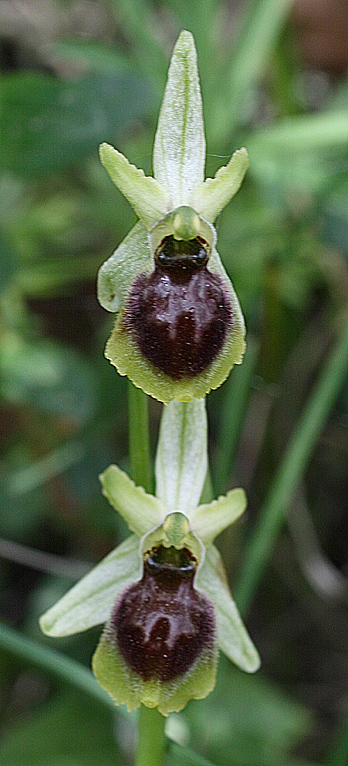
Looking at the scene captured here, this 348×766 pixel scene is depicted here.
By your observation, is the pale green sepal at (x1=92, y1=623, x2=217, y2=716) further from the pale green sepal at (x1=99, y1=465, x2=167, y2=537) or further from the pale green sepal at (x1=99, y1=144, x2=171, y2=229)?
the pale green sepal at (x1=99, y1=144, x2=171, y2=229)

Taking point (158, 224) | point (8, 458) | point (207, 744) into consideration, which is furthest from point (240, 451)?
point (158, 224)

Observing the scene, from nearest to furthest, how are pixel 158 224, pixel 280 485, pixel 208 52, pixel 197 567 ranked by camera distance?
pixel 158 224 < pixel 197 567 < pixel 280 485 < pixel 208 52

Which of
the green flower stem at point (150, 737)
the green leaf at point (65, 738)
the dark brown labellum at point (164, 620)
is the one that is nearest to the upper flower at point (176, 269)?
the dark brown labellum at point (164, 620)

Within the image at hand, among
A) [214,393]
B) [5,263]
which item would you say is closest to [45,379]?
[5,263]

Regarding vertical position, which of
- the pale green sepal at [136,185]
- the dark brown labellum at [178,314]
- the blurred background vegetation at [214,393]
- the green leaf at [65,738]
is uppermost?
the pale green sepal at [136,185]

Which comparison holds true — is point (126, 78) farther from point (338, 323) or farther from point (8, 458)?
point (8, 458)

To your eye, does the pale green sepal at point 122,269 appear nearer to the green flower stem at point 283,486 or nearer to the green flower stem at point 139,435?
the green flower stem at point 139,435
